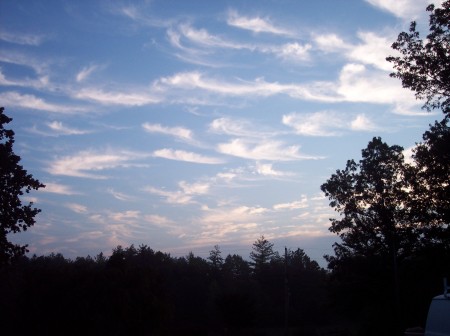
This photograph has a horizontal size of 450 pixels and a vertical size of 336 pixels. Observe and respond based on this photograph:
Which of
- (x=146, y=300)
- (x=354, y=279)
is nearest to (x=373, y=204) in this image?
(x=354, y=279)

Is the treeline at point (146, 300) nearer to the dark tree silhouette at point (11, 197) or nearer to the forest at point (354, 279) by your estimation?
the forest at point (354, 279)

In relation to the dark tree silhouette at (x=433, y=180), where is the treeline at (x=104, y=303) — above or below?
below

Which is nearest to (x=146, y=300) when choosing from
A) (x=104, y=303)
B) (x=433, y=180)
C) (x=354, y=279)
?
(x=104, y=303)

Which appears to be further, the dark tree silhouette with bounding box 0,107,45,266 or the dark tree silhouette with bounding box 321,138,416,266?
the dark tree silhouette with bounding box 321,138,416,266

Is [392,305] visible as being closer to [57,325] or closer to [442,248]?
[442,248]

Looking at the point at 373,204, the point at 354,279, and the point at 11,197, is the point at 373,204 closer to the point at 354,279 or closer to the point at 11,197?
the point at 354,279

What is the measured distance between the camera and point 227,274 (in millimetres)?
89125

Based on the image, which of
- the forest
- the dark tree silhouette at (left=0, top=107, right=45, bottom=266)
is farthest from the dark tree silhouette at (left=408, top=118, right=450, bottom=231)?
the dark tree silhouette at (left=0, top=107, right=45, bottom=266)

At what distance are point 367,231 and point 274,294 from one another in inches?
1801

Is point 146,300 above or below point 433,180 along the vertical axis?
below

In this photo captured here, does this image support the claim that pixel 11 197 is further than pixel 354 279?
No

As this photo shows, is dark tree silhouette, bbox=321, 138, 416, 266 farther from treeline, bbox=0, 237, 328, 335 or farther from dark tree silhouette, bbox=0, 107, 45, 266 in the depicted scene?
dark tree silhouette, bbox=0, 107, 45, 266

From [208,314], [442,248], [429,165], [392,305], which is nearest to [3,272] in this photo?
[429,165]

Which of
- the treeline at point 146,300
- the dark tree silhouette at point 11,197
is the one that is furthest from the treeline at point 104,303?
the dark tree silhouette at point 11,197
